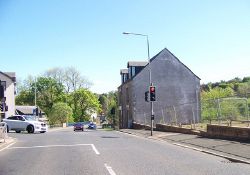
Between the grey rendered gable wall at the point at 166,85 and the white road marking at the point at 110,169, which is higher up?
the grey rendered gable wall at the point at 166,85

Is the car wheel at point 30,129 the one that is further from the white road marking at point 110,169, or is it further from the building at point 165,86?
the white road marking at point 110,169

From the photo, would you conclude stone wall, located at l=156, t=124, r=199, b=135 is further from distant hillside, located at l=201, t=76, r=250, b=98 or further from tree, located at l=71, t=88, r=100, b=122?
tree, located at l=71, t=88, r=100, b=122

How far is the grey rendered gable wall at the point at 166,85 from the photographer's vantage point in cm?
5569

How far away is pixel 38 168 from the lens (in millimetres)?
12617

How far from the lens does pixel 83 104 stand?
362 feet

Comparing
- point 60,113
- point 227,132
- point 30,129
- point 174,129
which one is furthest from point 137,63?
point 60,113

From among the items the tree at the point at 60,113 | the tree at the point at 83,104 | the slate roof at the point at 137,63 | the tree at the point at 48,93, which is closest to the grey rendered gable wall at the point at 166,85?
the slate roof at the point at 137,63

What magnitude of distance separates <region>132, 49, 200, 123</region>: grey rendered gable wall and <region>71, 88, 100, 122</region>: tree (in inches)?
1981

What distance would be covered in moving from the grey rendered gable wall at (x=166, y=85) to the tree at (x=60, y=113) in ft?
145

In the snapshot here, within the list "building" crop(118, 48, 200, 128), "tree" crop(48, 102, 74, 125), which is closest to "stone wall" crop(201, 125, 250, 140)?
"building" crop(118, 48, 200, 128)

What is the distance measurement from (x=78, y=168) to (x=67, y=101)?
96.2 m

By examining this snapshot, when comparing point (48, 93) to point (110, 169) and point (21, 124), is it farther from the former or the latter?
point (110, 169)

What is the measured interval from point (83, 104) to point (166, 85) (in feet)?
186

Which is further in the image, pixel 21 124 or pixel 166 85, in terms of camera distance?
pixel 166 85
